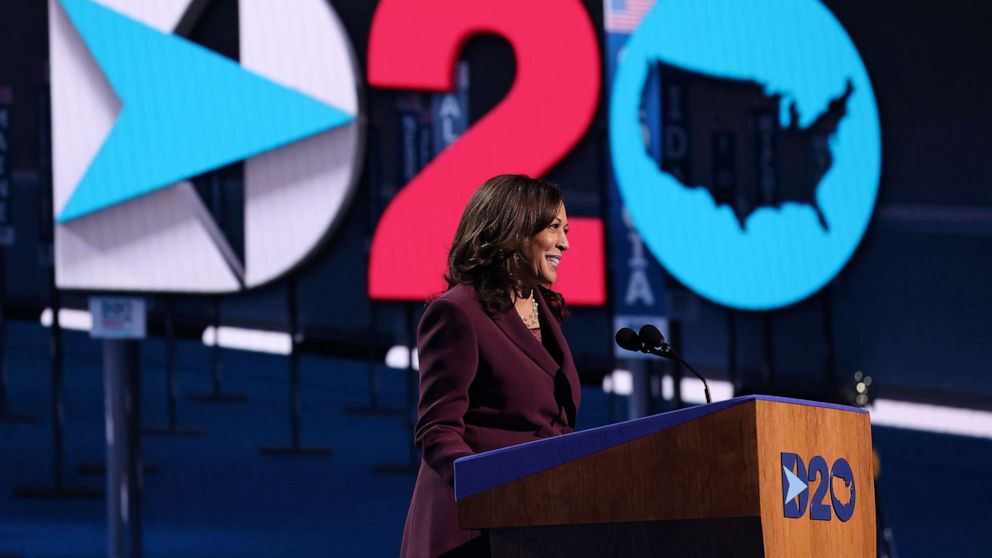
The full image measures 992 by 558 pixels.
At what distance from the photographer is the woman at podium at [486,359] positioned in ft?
6.14

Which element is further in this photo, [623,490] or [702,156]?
[702,156]

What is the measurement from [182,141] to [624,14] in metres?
1.85

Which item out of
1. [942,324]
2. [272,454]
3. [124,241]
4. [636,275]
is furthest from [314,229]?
[942,324]

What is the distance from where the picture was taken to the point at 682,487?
5.19 ft

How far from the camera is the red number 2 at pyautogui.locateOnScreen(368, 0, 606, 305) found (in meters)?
5.42

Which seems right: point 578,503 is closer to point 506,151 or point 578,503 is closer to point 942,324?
point 506,151

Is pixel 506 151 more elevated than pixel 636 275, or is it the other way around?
pixel 506 151

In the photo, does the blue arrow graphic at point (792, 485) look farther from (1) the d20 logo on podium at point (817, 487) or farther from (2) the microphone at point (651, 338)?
(2) the microphone at point (651, 338)

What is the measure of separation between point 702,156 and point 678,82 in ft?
8.14

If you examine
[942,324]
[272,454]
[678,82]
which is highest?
[678,82]

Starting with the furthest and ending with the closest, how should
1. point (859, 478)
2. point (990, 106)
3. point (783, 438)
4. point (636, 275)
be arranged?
point (990, 106), point (636, 275), point (859, 478), point (783, 438)

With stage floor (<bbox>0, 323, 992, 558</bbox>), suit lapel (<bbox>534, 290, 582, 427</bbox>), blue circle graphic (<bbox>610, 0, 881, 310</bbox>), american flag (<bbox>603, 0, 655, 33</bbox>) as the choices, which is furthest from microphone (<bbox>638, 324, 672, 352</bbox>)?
stage floor (<bbox>0, 323, 992, 558</bbox>)

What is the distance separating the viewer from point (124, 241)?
5465 mm

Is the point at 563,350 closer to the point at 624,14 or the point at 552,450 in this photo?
the point at 552,450
